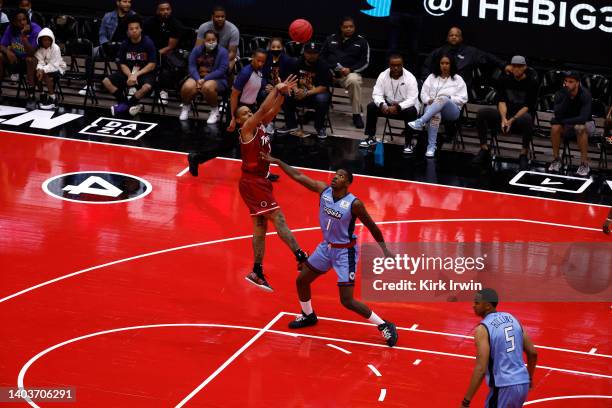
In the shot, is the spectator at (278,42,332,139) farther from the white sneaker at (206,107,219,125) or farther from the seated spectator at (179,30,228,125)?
the white sneaker at (206,107,219,125)

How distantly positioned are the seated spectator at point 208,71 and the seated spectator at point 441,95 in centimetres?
341

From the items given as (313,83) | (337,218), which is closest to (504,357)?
(337,218)

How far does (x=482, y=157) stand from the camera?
1852 cm

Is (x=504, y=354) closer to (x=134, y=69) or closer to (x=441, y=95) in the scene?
(x=441, y=95)

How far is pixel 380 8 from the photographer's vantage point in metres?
20.9

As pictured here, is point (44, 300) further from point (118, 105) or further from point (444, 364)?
point (118, 105)

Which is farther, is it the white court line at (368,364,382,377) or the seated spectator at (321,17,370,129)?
the seated spectator at (321,17,370,129)

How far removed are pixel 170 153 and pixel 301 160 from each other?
2.12m

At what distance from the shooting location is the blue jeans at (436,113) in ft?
59.9

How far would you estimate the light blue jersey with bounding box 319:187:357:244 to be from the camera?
1181 cm

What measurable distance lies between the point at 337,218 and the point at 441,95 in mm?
7057

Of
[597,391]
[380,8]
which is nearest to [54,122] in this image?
[380,8]

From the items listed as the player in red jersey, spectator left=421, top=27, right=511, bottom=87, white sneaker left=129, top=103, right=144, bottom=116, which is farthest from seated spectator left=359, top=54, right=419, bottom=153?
the player in red jersey

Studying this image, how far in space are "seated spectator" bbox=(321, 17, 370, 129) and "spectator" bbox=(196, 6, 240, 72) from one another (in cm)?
164
